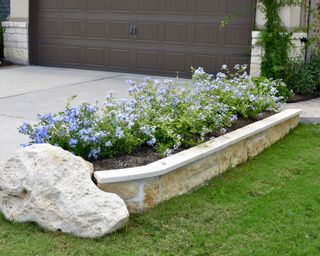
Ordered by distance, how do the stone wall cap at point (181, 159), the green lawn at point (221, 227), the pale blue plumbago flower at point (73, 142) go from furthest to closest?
the pale blue plumbago flower at point (73, 142)
the stone wall cap at point (181, 159)
the green lawn at point (221, 227)

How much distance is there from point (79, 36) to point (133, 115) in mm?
8563

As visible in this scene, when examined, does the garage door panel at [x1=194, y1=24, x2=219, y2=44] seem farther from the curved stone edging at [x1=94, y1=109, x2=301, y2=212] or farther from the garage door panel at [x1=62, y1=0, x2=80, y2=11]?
the curved stone edging at [x1=94, y1=109, x2=301, y2=212]

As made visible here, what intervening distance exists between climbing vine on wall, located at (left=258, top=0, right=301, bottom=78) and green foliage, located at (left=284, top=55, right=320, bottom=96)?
132 millimetres

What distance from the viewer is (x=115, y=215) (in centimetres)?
391

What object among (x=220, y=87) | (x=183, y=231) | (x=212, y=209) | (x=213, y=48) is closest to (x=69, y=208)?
(x=183, y=231)

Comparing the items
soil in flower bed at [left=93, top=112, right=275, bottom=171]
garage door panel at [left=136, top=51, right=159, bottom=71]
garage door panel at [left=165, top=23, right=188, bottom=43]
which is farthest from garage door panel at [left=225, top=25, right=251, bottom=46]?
soil in flower bed at [left=93, top=112, right=275, bottom=171]

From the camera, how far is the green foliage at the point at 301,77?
31.3 ft

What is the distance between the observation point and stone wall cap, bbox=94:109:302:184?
419cm

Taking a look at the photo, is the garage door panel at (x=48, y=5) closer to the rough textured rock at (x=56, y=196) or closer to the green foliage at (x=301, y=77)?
the green foliage at (x=301, y=77)

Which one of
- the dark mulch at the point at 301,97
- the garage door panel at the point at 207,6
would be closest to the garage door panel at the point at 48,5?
the garage door panel at the point at 207,6

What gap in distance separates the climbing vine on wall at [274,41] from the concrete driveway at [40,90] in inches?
97.7

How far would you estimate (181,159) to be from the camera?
15.3ft

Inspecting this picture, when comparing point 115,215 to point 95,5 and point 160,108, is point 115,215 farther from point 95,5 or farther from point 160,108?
point 95,5

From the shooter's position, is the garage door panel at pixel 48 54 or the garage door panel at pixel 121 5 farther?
the garage door panel at pixel 48 54
